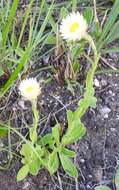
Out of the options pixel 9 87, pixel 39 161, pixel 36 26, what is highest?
pixel 36 26

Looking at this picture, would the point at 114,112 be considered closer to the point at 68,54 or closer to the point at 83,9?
the point at 68,54

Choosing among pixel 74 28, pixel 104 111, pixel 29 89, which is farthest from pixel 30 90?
pixel 104 111

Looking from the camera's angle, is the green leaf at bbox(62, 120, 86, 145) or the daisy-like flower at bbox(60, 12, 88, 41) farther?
the green leaf at bbox(62, 120, 86, 145)

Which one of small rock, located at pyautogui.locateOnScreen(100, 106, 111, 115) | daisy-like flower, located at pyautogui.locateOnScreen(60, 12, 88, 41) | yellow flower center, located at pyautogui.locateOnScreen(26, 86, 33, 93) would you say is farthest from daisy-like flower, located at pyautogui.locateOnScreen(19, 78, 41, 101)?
small rock, located at pyautogui.locateOnScreen(100, 106, 111, 115)

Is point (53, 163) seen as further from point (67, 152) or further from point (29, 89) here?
point (29, 89)

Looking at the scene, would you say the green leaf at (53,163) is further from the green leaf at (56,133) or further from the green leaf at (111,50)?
the green leaf at (111,50)

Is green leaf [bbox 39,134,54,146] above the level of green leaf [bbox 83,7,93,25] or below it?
below

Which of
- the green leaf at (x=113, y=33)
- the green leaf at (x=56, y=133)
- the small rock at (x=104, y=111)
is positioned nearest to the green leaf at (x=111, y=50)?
the green leaf at (x=113, y=33)

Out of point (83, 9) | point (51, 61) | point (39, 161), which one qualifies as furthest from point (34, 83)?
point (83, 9)

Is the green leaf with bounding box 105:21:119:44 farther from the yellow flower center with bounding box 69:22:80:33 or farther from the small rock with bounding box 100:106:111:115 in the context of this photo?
the yellow flower center with bounding box 69:22:80:33
